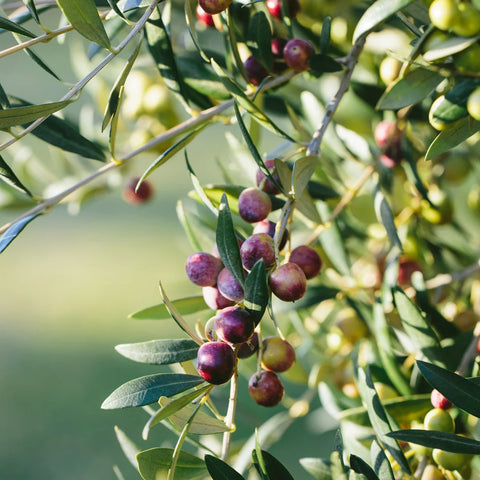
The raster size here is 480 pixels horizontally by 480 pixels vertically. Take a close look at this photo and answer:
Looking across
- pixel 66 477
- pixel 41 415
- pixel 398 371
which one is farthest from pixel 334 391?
pixel 41 415

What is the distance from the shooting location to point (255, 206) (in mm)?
447

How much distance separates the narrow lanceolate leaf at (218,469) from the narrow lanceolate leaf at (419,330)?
0.18 metres

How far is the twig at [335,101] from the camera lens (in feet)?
1.55

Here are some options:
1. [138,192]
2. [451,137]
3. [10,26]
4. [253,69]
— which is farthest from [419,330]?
[138,192]

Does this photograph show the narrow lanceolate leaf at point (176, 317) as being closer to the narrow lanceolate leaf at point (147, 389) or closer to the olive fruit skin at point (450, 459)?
the narrow lanceolate leaf at point (147, 389)

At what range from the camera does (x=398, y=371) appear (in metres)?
0.53

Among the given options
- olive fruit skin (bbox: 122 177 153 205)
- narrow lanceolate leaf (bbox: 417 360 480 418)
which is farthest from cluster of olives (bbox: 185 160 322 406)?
olive fruit skin (bbox: 122 177 153 205)

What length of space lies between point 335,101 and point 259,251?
150 millimetres

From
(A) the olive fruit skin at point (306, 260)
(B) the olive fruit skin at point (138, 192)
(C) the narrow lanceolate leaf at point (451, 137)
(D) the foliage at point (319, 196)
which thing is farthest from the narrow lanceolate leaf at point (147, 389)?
(B) the olive fruit skin at point (138, 192)

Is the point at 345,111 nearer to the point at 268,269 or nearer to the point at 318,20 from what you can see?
the point at 318,20

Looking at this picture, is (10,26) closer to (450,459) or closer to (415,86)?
(415,86)

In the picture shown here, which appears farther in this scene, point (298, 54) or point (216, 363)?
point (298, 54)

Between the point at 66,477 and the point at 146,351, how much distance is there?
193 cm

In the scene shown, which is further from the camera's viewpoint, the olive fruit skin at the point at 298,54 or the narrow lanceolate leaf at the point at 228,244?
the olive fruit skin at the point at 298,54
